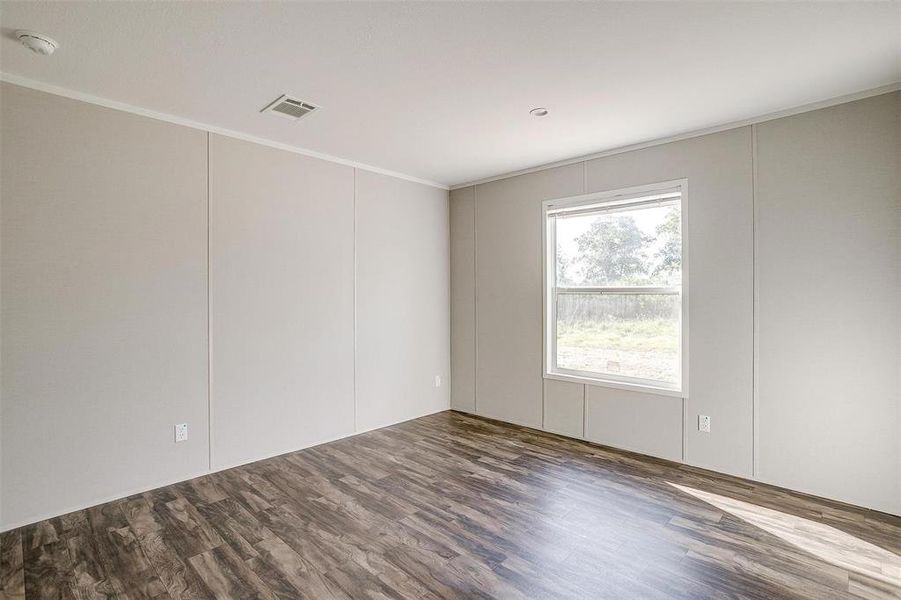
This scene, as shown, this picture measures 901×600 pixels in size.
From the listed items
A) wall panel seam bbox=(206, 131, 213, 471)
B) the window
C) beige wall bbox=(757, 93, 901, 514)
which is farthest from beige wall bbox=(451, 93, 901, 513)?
wall panel seam bbox=(206, 131, 213, 471)

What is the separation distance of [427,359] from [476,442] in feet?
4.28

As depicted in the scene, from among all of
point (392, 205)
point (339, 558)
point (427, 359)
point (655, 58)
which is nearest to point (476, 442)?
point (427, 359)

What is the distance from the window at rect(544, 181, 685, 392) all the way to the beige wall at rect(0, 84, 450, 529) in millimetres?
1855

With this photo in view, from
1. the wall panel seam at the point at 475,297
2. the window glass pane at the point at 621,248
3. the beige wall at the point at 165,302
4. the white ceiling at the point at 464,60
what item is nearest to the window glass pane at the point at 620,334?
the window glass pane at the point at 621,248

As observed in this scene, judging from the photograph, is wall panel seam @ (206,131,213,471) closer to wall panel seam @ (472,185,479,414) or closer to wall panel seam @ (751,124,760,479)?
wall panel seam @ (472,185,479,414)

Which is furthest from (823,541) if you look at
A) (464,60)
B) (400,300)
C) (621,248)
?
(400,300)

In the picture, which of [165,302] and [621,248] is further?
[621,248]

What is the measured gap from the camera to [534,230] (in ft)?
14.8

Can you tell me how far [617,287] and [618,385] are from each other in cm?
89

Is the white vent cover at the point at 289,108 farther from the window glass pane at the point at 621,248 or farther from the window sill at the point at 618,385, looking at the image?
the window sill at the point at 618,385

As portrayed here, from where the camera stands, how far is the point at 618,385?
12.9ft

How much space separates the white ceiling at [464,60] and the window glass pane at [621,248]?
765 millimetres

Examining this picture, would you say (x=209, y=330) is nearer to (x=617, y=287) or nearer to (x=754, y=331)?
(x=617, y=287)

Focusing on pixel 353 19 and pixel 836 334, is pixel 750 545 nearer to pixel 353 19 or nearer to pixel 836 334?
pixel 836 334
